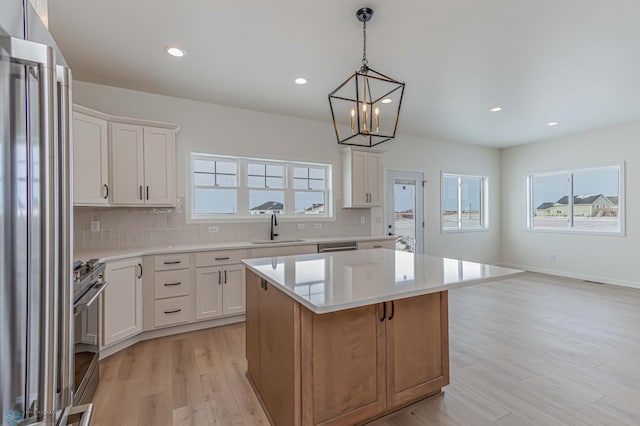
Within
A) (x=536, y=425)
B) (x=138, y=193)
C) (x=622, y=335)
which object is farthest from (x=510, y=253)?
(x=138, y=193)

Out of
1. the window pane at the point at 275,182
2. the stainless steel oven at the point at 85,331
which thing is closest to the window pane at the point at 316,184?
the window pane at the point at 275,182

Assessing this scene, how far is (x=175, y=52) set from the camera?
272 cm

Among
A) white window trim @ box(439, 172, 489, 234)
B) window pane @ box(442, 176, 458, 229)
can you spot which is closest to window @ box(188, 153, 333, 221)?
window pane @ box(442, 176, 458, 229)

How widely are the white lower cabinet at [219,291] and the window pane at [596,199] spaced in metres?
6.31

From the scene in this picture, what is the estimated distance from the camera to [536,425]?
1813 mm

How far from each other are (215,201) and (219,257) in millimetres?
978

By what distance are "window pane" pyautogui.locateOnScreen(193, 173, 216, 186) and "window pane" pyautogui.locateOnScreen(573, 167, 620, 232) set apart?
6.62m

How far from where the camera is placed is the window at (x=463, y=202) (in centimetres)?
631

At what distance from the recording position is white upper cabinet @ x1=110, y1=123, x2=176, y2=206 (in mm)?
3176

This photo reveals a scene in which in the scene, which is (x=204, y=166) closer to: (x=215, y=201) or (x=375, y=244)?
(x=215, y=201)

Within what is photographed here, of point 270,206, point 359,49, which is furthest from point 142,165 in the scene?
point 359,49

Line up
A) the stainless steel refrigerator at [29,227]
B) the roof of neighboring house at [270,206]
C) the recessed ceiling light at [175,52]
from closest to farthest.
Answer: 1. the stainless steel refrigerator at [29,227]
2. the recessed ceiling light at [175,52]
3. the roof of neighboring house at [270,206]

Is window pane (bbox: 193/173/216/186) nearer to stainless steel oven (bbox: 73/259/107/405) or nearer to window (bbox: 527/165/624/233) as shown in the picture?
stainless steel oven (bbox: 73/259/107/405)

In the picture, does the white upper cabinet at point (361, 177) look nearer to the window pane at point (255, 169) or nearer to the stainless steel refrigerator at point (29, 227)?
the window pane at point (255, 169)
